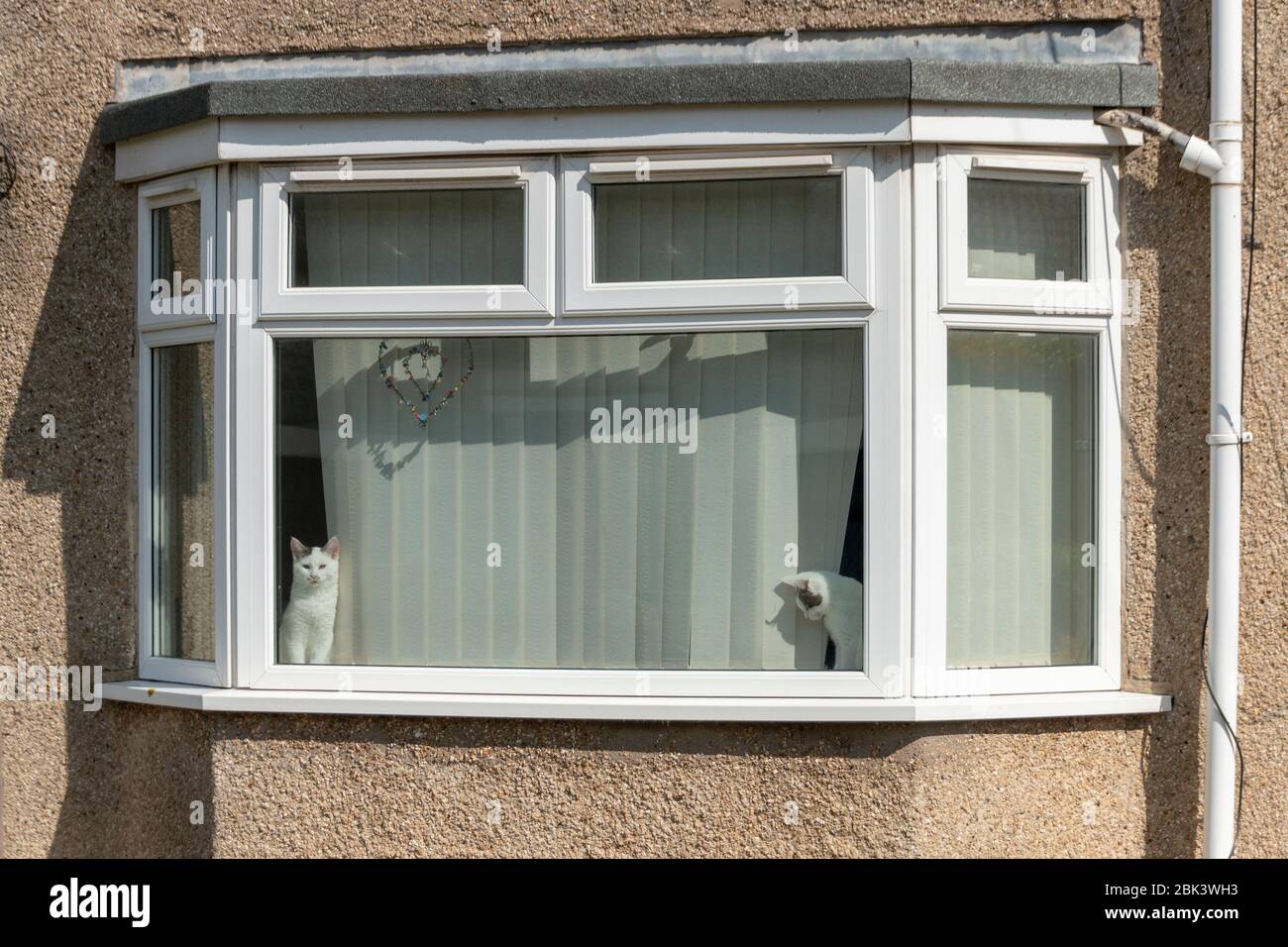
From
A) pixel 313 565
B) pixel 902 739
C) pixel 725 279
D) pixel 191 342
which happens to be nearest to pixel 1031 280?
pixel 725 279

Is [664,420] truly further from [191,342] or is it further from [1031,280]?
[191,342]

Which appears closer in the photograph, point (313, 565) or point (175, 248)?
point (313, 565)

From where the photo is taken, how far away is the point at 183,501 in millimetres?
4035

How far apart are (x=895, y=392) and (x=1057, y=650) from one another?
104 centimetres

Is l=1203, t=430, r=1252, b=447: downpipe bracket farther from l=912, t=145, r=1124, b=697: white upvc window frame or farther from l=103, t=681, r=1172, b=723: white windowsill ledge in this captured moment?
l=103, t=681, r=1172, b=723: white windowsill ledge

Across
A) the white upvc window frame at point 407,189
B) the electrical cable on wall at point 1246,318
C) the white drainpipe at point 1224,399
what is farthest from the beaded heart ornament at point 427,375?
the electrical cable on wall at point 1246,318

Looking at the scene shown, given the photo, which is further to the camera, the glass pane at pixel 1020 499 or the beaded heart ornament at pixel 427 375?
the beaded heart ornament at pixel 427 375

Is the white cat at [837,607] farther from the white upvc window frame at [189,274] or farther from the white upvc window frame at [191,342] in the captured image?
the white upvc window frame at [189,274]

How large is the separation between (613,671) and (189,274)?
6.66 feet

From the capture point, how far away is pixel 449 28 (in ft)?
12.5

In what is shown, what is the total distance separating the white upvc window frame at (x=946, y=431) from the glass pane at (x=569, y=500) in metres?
0.23

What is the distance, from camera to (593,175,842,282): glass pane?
12.1 feet

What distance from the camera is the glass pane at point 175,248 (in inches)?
156

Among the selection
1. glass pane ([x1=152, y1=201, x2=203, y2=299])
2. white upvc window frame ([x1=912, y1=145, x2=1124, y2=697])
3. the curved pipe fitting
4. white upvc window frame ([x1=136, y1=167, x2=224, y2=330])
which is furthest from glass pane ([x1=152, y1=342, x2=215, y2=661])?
the curved pipe fitting
